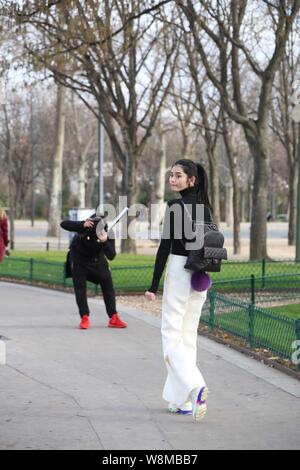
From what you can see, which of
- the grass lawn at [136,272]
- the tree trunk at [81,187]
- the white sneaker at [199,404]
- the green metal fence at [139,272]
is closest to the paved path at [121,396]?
the white sneaker at [199,404]

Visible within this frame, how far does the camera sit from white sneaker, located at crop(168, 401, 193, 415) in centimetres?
775

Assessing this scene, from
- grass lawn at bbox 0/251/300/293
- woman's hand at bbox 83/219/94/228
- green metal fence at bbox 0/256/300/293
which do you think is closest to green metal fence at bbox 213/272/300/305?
grass lawn at bbox 0/251/300/293

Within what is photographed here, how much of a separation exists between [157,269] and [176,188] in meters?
0.65

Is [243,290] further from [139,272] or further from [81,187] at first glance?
[81,187]

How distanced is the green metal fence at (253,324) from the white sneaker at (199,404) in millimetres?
2262

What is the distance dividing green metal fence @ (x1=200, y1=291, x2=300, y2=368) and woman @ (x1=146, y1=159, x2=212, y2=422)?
6.66 ft

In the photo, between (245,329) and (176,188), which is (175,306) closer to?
(176,188)

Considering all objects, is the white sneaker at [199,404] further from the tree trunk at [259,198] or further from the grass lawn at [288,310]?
the tree trunk at [259,198]

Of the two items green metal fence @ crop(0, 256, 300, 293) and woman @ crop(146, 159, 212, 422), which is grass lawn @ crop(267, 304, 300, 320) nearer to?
green metal fence @ crop(0, 256, 300, 293)

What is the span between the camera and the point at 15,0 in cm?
1942

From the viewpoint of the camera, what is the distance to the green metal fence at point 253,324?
33.1ft
